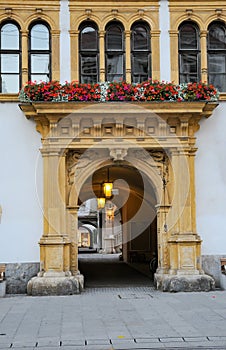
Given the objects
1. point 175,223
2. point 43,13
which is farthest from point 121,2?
point 175,223

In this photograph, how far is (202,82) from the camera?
14.1m

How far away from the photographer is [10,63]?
557 inches

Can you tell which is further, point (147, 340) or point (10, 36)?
point (10, 36)

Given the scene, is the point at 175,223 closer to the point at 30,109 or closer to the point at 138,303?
the point at 138,303

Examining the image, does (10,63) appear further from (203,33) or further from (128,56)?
(203,33)

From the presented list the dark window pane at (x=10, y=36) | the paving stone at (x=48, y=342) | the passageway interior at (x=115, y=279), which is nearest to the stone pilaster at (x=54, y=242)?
the passageway interior at (x=115, y=279)

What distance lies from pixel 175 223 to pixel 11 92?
5.33 m

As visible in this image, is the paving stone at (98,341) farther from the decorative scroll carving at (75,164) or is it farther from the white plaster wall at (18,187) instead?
the decorative scroll carving at (75,164)

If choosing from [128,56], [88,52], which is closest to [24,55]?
[88,52]

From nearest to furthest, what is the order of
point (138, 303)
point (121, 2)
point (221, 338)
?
point (221, 338)
point (138, 303)
point (121, 2)

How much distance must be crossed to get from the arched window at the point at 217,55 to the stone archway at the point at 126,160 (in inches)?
45.3

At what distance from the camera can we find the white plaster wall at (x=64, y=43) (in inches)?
554

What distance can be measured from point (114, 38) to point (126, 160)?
3290mm

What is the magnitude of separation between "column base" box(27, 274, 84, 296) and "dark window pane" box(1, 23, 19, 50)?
5.96 m
